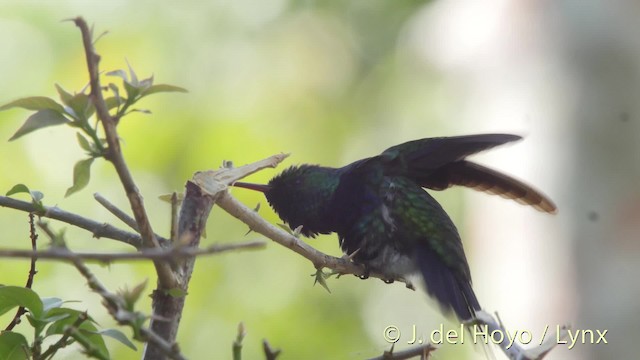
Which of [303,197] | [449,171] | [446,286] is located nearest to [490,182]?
[449,171]

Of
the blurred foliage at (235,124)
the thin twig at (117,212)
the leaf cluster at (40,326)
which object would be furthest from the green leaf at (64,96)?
the blurred foliage at (235,124)

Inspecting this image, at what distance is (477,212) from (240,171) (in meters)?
4.23

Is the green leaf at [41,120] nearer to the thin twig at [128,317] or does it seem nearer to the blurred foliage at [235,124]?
the thin twig at [128,317]

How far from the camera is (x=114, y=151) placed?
1.44 m

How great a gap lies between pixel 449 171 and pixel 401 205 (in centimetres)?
28

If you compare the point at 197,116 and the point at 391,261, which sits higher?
the point at 197,116

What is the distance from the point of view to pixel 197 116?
8875 millimetres

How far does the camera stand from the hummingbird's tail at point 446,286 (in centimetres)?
343

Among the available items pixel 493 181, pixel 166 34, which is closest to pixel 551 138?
pixel 493 181

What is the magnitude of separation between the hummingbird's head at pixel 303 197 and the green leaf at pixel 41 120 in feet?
7.84

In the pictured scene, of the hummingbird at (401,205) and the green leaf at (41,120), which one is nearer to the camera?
the green leaf at (41,120)

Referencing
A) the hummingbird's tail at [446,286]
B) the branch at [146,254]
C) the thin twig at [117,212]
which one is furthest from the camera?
the hummingbird's tail at [446,286]

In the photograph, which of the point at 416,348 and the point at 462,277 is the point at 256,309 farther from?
the point at 416,348

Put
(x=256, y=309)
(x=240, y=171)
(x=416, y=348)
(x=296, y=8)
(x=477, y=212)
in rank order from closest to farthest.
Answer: (x=416, y=348) → (x=240, y=171) → (x=477, y=212) → (x=256, y=309) → (x=296, y=8)
